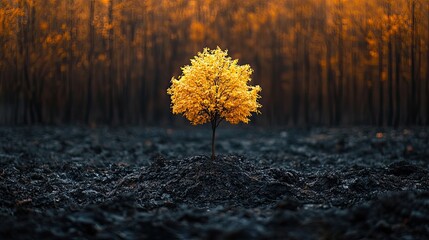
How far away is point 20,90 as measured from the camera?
109 feet

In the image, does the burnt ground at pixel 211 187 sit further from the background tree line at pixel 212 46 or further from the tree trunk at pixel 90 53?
the tree trunk at pixel 90 53

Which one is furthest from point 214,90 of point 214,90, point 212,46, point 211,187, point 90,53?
point 212,46

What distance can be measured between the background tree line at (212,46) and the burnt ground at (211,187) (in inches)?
188

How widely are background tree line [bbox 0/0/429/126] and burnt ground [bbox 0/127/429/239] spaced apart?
4770 millimetres

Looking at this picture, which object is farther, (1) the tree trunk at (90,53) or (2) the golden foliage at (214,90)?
(1) the tree trunk at (90,53)

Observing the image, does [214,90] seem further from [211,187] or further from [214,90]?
[211,187]

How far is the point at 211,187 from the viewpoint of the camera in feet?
50.6

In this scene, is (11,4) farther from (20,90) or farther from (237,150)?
(237,150)

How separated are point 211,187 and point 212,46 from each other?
25.4 meters

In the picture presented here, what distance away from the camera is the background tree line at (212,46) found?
106ft

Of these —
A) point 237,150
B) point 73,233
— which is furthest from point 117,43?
point 73,233

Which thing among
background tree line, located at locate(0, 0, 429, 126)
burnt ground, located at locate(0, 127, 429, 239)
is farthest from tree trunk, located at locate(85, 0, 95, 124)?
burnt ground, located at locate(0, 127, 429, 239)

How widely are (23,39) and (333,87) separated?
68.8 ft

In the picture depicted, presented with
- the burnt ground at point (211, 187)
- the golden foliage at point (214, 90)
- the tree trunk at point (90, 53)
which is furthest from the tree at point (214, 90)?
the tree trunk at point (90, 53)
